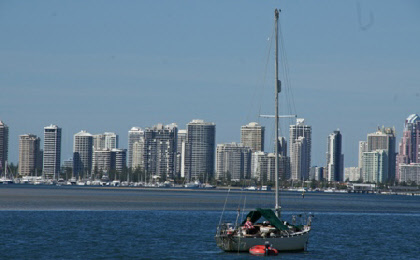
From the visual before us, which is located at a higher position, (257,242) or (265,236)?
(265,236)

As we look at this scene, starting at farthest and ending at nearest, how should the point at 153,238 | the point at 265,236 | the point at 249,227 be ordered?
the point at 153,238 < the point at 249,227 < the point at 265,236

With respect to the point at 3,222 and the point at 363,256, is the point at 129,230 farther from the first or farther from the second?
the point at 363,256

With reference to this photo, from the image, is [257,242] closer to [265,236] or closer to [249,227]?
[265,236]

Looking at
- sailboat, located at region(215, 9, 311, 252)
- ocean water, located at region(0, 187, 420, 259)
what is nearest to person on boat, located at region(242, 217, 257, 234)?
sailboat, located at region(215, 9, 311, 252)

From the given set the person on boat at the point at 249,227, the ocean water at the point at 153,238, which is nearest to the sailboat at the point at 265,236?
the person on boat at the point at 249,227

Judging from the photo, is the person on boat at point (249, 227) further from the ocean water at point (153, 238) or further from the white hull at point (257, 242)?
the ocean water at point (153, 238)

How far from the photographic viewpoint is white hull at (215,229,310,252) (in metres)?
60.3

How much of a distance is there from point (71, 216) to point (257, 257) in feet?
158

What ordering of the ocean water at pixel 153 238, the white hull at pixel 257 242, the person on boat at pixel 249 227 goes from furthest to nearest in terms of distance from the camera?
the ocean water at pixel 153 238, the person on boat at pixel 249 227, the white hull at pixel 257 242

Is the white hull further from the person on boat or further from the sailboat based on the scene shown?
the person on boat

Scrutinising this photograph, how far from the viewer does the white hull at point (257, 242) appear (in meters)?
60.3

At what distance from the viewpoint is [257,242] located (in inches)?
2377

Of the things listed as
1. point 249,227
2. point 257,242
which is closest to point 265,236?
point 257,242

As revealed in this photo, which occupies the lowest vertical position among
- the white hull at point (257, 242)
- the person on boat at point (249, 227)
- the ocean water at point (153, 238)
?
the ocean water at point (153, 238)
